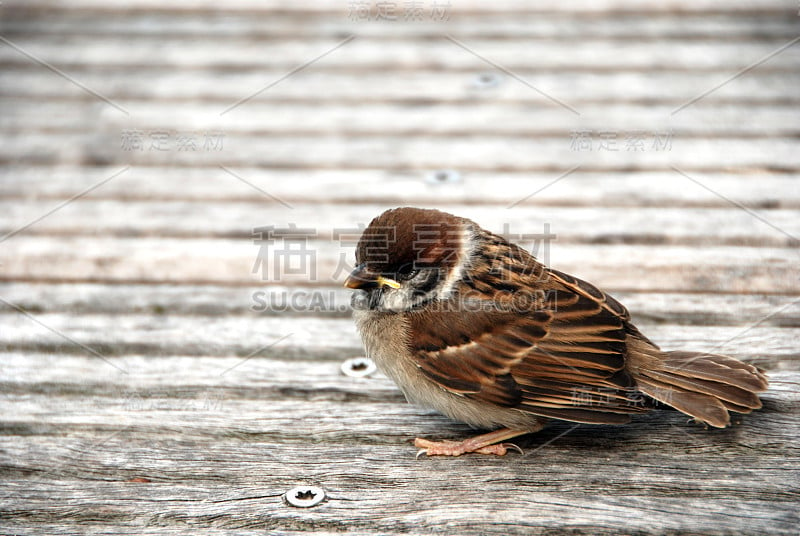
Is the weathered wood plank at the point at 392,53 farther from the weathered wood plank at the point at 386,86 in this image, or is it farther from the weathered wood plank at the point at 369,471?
the weathered wood plank at the point at 369,471

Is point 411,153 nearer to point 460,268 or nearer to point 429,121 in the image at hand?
point 429,121

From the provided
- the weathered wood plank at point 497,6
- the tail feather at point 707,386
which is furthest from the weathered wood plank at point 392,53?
the tail feather at point 707,386

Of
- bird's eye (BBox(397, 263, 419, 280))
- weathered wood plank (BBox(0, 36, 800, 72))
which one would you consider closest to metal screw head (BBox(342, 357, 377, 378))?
bird's eye (BBox(397, 263, 419, 280))

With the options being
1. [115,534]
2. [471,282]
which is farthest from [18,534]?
[471,282]

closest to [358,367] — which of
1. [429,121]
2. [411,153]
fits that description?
[411,153]

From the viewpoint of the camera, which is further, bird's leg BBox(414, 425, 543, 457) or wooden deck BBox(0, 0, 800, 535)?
bird's leg BBox(414, 425, 543, 457)

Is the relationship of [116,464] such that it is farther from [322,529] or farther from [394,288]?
[394,288]

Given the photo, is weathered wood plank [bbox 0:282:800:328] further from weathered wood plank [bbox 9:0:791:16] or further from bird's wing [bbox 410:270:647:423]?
weathered wood plank [bbox 9:0:791:16]

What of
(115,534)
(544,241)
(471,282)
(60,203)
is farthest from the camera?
(60,203)
